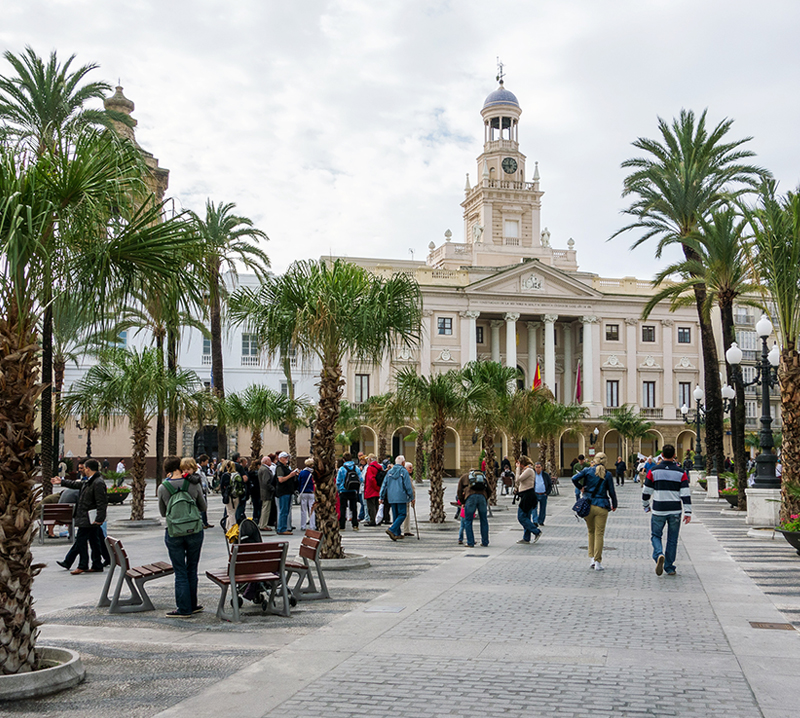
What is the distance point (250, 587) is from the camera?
9297 mm

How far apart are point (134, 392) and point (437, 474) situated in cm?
772

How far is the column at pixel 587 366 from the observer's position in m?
70.7

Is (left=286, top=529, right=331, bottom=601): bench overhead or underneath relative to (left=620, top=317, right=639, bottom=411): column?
underneath

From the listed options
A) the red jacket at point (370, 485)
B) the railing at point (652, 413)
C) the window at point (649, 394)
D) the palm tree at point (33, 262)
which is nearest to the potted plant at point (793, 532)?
the red jacket at point (370, 485)

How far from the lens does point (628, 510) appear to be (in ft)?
91.2

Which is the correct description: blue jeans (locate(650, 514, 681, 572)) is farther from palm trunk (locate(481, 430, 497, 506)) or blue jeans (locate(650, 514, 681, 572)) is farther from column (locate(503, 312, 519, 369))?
column (locate(503, 312, 519, 369))

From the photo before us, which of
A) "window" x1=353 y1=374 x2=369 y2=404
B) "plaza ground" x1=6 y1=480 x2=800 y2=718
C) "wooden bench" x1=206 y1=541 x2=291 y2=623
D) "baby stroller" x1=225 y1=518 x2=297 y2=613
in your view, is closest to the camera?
"plaza ground" x1=6 y1=480 x2=800 y2=718

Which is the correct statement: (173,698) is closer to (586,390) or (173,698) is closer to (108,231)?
(108,231)

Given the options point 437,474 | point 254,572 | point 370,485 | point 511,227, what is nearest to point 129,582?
point 254,572

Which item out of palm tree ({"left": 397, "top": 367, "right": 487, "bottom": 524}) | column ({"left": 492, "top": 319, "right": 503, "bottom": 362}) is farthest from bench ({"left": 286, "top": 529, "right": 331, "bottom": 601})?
column ({"left": 492, "top": 319, "right": 503, "bottom": 362})

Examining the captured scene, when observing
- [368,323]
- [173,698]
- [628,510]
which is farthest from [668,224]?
[173,698]

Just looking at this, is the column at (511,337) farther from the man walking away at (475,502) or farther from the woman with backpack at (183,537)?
the woman with backpack at (183,537)

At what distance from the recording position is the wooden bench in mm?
8812

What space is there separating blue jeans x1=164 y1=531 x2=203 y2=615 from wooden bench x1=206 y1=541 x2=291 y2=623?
24cm
